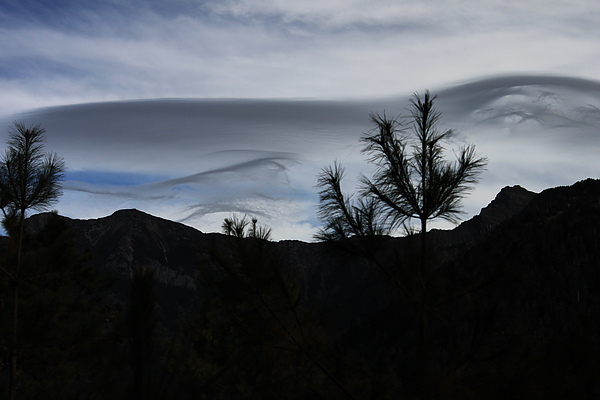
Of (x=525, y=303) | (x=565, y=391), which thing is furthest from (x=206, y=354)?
(x=525, y=303)

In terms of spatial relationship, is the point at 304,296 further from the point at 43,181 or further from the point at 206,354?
the point at 206,354

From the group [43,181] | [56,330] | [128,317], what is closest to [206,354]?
[56,330]

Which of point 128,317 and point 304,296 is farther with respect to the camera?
point 304,296

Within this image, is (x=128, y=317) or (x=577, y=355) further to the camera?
(x=577, y=355)

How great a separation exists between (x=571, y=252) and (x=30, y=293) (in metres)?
177

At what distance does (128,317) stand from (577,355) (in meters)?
6.82

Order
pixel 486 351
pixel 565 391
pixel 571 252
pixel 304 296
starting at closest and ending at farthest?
pixel 565 391 → pixel 486 351 → pixel 304 296 → pixel 571 252

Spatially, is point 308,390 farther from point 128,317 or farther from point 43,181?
point 43,181

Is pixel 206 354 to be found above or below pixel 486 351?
below

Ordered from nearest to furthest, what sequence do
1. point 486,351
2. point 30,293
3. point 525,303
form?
1. point 486,351
2. point 30,293
3. point 525,303

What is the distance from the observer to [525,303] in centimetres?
14375

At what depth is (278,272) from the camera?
7.94 metres

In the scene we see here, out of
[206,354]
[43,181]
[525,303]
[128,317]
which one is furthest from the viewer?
[525,303]

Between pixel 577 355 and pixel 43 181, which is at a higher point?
pixel 43 181
